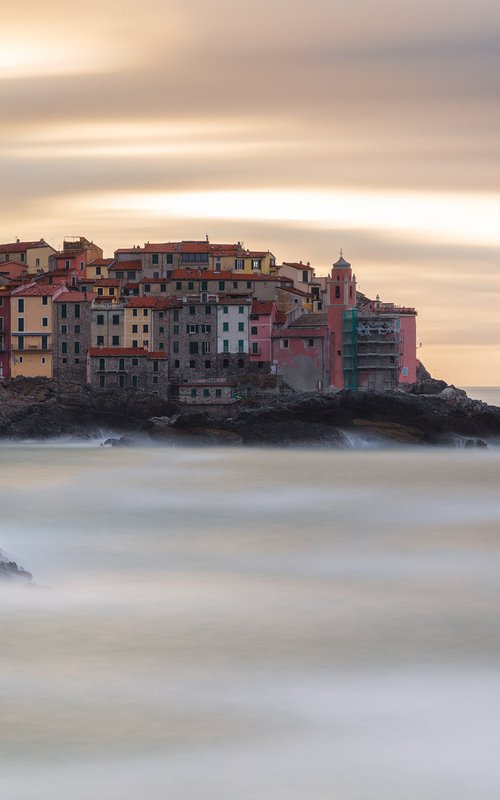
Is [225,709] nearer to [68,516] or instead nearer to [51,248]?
[68,516]

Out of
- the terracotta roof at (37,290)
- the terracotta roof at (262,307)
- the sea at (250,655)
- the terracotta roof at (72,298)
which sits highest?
the terracotta roof at (37,290)

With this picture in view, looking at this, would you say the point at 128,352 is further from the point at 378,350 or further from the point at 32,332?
the point at 378,350

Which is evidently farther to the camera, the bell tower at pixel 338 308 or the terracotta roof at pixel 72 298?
the terracotta roof at pixel 72 298

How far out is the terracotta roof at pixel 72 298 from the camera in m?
75.1

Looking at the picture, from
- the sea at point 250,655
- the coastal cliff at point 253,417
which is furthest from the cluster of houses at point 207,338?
the sea at point 250,655

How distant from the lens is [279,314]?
76625 millimetres

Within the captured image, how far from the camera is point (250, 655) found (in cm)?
2145

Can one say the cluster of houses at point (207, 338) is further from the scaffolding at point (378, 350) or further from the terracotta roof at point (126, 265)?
the terracotta roof at point (126, 265)

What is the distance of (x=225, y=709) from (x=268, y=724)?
3.02 feet

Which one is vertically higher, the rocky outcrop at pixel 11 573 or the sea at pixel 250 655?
the rocky outcrop at pixel 11 573

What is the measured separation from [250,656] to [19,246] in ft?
235

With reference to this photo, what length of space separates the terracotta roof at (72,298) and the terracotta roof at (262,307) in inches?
341

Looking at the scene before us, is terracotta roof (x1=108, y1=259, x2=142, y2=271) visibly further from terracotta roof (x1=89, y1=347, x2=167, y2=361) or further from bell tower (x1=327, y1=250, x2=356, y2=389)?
bell tower (x1=327, y1=250, x2=356, y2=389)

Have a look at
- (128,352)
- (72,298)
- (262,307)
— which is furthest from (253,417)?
(72,298)
